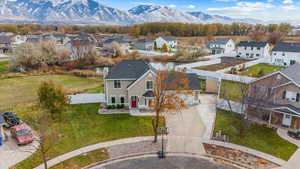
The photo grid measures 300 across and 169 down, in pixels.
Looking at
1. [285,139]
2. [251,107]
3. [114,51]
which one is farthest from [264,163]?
[114,51]

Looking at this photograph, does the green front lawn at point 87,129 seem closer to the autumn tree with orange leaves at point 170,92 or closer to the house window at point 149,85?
the autumn tree with orange leaves at point 170,92

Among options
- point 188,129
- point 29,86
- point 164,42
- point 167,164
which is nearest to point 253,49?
point 164,42

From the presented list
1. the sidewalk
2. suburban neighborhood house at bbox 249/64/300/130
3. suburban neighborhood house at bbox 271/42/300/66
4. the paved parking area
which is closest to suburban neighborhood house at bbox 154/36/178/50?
suburban neighborhood house at bbox 271/42/300/66

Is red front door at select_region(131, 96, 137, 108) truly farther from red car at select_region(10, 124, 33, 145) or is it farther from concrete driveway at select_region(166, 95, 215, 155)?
red car at select_region(10, 124, 33, 145)

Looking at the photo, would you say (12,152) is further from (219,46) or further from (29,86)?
(219,46)

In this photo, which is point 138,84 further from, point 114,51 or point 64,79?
point 114,51
